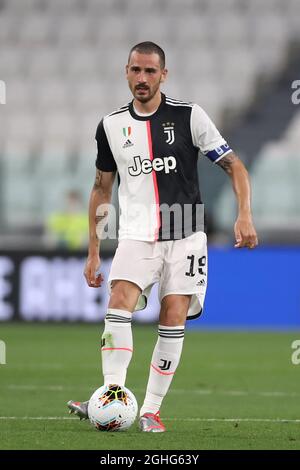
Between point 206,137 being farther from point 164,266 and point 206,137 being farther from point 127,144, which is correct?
point 164,266

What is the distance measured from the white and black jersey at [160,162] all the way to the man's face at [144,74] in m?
0.20

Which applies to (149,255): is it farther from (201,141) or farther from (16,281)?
(16,281)

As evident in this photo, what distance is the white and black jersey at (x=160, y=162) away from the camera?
688 cm

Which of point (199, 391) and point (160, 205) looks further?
point (199, 391)

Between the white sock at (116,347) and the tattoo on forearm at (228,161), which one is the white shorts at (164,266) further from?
the tattoo on forearm at (228,161)

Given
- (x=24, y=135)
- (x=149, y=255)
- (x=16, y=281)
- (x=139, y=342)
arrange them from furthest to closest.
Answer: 1. (x=24, y=135)
2. (x=16, y=281)
3. (x=139, y=342)
4. (x=149, y=255)

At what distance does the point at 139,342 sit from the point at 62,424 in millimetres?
6774

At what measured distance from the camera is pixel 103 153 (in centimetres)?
708

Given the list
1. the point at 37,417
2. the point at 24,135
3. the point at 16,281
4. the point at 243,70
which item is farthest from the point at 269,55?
the point at 37,417

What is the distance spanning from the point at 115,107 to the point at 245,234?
14.1m

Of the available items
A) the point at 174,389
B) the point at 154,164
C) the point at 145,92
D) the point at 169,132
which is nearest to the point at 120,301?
the point at 154,164

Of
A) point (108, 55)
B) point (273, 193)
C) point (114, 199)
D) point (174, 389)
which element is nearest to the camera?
point (174, 389)

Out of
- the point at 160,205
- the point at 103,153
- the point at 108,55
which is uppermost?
the point at 108,55

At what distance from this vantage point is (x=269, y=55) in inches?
830
